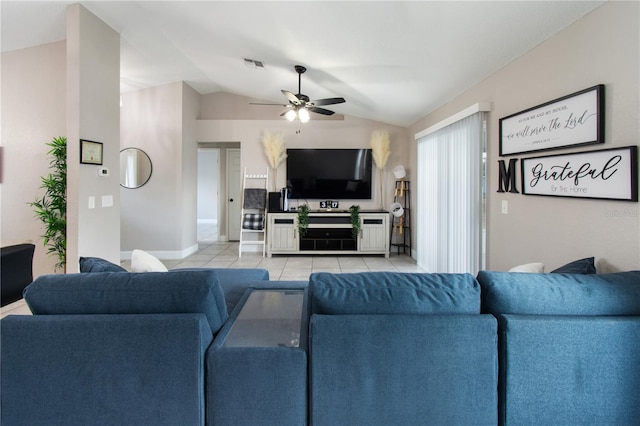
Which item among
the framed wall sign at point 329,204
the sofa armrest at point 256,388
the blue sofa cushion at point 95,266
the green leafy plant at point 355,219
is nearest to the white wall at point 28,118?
the blue sofa cushion at point 95,266

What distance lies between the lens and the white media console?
18.8ft

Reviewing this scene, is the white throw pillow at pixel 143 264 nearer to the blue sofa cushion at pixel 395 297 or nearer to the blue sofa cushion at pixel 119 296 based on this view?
the blue sofa cushion at pixel 119 296

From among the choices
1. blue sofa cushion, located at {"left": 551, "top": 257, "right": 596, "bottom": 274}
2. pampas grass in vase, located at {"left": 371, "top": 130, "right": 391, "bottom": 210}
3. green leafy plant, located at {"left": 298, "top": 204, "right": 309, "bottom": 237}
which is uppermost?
pampas grass in vase, located at {"left": 371, "top": 130, "right": 391, "bottom": 210}

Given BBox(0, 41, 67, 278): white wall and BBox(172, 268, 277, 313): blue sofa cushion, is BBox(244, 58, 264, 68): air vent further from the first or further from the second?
BBox(172, 268, 277, 313): blue sofa cushion

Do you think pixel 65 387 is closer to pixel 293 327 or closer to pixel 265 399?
pixel 265 399

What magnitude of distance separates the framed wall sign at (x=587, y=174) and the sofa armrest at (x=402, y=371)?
1224 millimetres

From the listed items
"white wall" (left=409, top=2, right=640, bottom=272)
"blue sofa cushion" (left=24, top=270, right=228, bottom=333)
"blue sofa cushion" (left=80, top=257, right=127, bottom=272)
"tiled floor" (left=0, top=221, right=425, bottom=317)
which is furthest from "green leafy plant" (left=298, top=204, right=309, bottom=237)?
"blue sofa cushion" (left=24, top=270, right=228, bottom=333)

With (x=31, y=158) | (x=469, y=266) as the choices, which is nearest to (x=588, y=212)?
(x=469, y=266)

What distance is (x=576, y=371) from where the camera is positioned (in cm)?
129

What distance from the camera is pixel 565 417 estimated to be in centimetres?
129

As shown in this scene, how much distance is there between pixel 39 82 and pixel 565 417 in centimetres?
528

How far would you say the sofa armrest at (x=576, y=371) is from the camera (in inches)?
50.7

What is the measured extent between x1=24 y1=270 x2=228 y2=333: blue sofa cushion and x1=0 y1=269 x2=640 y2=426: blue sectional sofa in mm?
65

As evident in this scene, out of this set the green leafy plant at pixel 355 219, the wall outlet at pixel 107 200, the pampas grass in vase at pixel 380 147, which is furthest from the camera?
the pampas grass in vase at pixel 380 147
